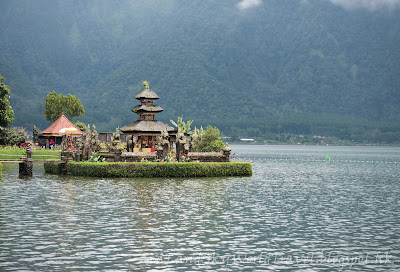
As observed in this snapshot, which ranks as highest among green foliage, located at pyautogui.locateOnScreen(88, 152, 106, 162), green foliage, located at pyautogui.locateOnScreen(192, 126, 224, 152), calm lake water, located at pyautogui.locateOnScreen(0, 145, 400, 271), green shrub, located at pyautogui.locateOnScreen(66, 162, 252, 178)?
green foliage, located at pyautogui.locateOnScreen(192, 126, 224, 152)

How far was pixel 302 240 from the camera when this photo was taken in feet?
84.1

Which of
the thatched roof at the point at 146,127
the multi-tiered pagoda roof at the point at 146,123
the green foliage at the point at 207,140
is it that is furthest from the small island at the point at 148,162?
the green foliage at the point at 207,140

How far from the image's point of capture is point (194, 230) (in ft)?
91.1

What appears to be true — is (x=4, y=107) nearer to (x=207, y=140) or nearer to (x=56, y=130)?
(x=56, y=130)

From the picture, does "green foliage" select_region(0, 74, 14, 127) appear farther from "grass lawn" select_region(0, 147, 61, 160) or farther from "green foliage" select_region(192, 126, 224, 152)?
"green foliage" select_region(192, 126, 224, 152)

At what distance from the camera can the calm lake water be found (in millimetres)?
21281

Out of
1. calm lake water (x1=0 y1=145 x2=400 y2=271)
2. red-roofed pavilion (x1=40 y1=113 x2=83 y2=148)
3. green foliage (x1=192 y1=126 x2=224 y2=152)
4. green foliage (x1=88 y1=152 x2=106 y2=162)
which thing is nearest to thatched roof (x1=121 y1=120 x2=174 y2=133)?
green foliage (x1=192 y1=126 x2=224 y2=152)

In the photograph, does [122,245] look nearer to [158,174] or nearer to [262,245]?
[262,245]

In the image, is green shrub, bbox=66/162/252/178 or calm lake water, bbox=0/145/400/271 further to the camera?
green shrub, bbox=66/162/252/178

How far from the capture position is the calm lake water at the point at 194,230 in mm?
21281

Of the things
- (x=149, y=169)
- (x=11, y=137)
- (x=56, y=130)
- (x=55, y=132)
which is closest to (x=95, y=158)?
(x=149, y=169)

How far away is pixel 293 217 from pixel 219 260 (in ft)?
40.1

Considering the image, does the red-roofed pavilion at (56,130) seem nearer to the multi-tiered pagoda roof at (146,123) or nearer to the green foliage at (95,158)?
the multi-tiered pagoda roof at (146,123)

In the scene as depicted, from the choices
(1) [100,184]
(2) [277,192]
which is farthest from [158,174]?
(2) [277,192]
